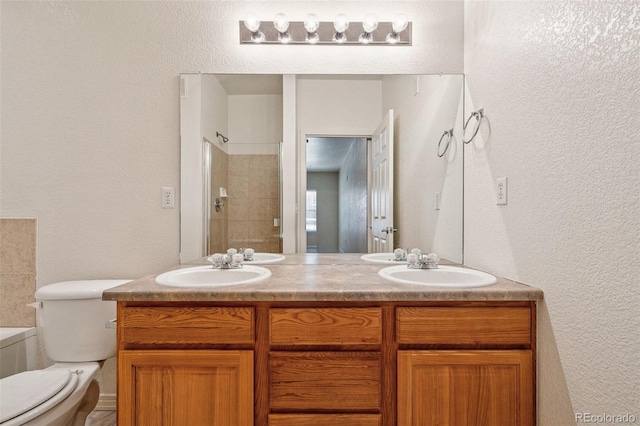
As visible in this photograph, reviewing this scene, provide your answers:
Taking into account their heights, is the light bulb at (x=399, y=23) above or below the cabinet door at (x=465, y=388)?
above

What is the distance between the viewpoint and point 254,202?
5.53 feet

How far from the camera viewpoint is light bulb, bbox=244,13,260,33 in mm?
1603

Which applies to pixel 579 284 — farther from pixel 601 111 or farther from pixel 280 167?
pixel 280 167

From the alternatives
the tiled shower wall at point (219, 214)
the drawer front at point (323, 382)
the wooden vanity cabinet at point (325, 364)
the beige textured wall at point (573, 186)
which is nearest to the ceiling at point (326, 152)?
the tiled shower wall at point (219, 214)

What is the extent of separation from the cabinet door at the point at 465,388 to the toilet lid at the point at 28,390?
1.26 meters

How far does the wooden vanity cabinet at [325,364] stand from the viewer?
3.52 feet

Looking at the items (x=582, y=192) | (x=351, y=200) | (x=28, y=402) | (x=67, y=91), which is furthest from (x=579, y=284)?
(x=67, y=91)

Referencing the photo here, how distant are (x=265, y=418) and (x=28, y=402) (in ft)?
2.66

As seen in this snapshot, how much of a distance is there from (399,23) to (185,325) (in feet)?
5.76

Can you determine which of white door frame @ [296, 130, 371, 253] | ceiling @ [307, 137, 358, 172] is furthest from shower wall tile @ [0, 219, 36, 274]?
ceiling @ [307, 137, 358, 172]

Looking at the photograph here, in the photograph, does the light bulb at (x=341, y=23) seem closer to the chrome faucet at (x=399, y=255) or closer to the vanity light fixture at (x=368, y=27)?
the vanity light fixture at (x=368, y=27)

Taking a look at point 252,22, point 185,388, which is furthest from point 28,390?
point 252,22

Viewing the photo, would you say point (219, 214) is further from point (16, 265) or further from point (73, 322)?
point (16, 265)

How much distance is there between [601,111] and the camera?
834 millimetres
